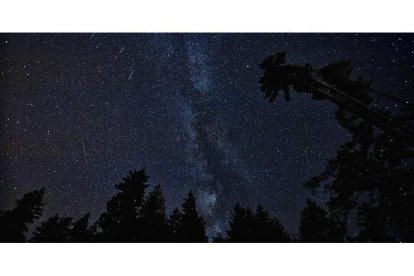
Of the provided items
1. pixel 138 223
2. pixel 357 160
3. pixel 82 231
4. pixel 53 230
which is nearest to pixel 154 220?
pixel 138 223

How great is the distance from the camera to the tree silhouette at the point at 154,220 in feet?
49.6

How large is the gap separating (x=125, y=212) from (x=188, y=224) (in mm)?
4362

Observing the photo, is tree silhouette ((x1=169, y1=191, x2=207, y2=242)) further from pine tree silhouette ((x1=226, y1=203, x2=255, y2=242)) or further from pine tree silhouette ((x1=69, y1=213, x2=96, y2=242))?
pine tree silhouette ((x1=69, y1=213, x2=96, y2=242))

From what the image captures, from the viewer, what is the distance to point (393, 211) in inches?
295

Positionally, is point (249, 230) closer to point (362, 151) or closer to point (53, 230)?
point (362, 151)

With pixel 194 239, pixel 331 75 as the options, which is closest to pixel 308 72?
pixel 331 75

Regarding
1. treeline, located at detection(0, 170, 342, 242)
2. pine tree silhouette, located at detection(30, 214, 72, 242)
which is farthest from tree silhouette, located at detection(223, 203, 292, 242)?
pine tree silhouette, located at detection(30, 214, 72, 242)

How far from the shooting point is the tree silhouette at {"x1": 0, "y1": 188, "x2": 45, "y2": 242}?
57.3 feet

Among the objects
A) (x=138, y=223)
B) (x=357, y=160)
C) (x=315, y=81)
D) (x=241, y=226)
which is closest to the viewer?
(x=315, y=81)

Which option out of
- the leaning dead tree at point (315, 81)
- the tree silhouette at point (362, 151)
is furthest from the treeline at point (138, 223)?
the leaning dead tree at point (315, 81)

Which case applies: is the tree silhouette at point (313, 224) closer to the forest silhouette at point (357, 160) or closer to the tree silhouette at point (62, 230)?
the forest silhouette at point (357, 160)

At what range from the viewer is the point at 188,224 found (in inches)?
699
